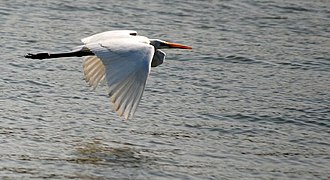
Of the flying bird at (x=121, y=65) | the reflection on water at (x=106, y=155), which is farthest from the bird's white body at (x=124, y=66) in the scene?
the reflection on water at (x=106, y=155)

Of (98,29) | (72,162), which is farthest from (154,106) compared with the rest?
(98,29)

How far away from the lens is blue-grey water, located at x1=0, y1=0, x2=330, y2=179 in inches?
206

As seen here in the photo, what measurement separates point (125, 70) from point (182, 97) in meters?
1.45

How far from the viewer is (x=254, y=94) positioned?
22.3 feet

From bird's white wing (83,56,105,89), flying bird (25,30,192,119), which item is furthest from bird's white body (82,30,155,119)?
bird's white wing (83,56,105,89)

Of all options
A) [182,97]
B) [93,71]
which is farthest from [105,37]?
[182,97]

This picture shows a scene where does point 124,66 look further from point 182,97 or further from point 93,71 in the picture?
point 182,97

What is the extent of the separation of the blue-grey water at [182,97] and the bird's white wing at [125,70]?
0.38 metres

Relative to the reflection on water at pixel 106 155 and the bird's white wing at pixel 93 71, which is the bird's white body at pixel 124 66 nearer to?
the bird's white wing at pixel 93 71

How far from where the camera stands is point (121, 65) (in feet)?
17.1

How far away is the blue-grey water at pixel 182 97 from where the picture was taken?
206 inches

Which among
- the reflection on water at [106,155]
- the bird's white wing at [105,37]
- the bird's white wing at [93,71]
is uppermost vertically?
the bird's white wing at [105,37]

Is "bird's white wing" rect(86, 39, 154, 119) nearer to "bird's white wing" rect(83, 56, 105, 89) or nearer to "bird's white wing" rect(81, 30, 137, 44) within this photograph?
"bird's white wing" rect(81, 30, 137, 44)

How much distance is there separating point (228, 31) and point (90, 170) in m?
3.68
